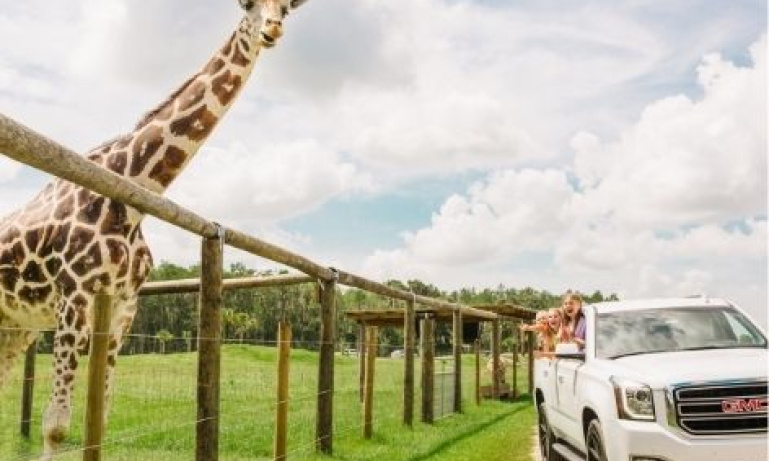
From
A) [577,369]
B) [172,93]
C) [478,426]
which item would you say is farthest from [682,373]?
[478,426]

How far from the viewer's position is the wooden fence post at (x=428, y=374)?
15633mm

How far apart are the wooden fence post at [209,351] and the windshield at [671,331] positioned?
3637 mm

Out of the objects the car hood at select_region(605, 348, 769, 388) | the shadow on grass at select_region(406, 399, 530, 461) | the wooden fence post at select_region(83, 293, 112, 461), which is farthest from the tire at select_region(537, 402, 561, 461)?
the wooden fence post at select_region(83, 293, 112, 461)

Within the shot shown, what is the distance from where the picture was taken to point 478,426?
15.6m

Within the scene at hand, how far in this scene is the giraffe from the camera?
6445 millimetres

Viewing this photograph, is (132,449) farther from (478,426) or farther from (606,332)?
(478,426)

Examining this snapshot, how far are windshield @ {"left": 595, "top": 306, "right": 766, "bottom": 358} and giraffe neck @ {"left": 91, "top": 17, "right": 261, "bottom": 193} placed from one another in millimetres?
4397

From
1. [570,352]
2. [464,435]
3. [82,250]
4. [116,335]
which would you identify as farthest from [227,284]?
[464,435]

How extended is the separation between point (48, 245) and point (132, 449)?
420 centimetres

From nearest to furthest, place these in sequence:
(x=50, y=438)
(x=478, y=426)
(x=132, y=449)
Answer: (x=50, y=438), (x=132, y=449), (x=478, y=426)

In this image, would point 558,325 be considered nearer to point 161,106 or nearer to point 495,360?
point 161,106

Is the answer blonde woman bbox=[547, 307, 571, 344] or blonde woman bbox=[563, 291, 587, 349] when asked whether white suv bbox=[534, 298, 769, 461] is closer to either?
blonde woman bbox=[563, 291, 587, 349]

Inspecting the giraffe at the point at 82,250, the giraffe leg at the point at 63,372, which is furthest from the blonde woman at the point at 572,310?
the giraffe leg at the point at 63,372

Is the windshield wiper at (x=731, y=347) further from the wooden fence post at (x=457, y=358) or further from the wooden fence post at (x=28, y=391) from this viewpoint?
the wooden fence post at (x=457, y=358)
